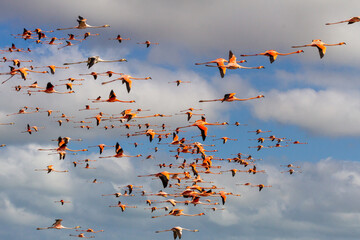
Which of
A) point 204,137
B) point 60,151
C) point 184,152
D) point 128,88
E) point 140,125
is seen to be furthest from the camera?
point 140,125

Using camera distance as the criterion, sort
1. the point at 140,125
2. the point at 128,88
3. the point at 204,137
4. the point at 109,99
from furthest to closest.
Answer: the point at 140,125 → the point at 109,99 → the point at 128,88 → the point at 204,137

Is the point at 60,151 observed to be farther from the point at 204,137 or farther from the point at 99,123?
the point at 204,137

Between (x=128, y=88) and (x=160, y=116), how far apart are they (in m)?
8.76

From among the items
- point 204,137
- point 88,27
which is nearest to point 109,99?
point 88,27

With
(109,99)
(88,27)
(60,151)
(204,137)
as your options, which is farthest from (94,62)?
(60,151)

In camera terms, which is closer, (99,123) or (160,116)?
(160,116)

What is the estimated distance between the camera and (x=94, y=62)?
5678cm

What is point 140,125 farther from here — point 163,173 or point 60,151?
point 163,173

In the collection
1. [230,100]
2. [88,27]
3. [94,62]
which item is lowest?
[230,100]

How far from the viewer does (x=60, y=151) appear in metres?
71.2

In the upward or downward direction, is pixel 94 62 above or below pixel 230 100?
above

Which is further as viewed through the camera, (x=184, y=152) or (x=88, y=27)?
(x=184, y=152)

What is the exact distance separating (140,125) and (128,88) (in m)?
33.3

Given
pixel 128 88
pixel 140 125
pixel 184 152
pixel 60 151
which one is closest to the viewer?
pixel 128 88
